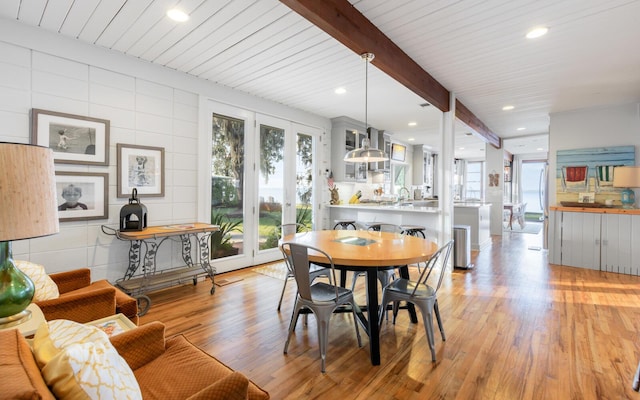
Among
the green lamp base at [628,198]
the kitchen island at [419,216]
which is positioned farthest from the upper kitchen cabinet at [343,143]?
the green lamp base at [628,198]

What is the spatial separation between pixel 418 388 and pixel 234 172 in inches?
139

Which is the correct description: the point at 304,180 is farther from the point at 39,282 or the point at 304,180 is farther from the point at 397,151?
the point at 39,282

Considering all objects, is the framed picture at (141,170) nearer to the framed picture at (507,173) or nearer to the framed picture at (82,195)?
the framed picture at (82,195)

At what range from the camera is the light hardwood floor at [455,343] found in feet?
6.21

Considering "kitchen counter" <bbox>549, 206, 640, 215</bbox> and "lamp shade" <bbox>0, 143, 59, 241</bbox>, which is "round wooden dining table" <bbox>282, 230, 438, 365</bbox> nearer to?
"lamp shade" <bbox>0, 143, 59, 241</bbox>

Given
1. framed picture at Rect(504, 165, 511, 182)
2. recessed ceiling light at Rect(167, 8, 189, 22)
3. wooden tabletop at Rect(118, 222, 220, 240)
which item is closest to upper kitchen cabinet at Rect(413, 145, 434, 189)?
framed picture at Rect(504, 165, 511, 182)

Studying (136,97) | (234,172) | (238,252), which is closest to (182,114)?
(136,97)

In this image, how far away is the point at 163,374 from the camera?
1.30 metres

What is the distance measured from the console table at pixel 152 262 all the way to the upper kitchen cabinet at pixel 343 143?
9.70ft

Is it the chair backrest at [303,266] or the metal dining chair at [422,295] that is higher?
the chair backrest at [303,266]

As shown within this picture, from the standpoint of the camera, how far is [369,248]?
8.06 feet

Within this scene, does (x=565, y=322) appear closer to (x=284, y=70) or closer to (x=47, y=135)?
(x=284, y=70)

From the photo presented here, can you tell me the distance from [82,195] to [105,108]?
936mm

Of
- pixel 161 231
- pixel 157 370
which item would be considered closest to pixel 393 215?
pixel 161 231
